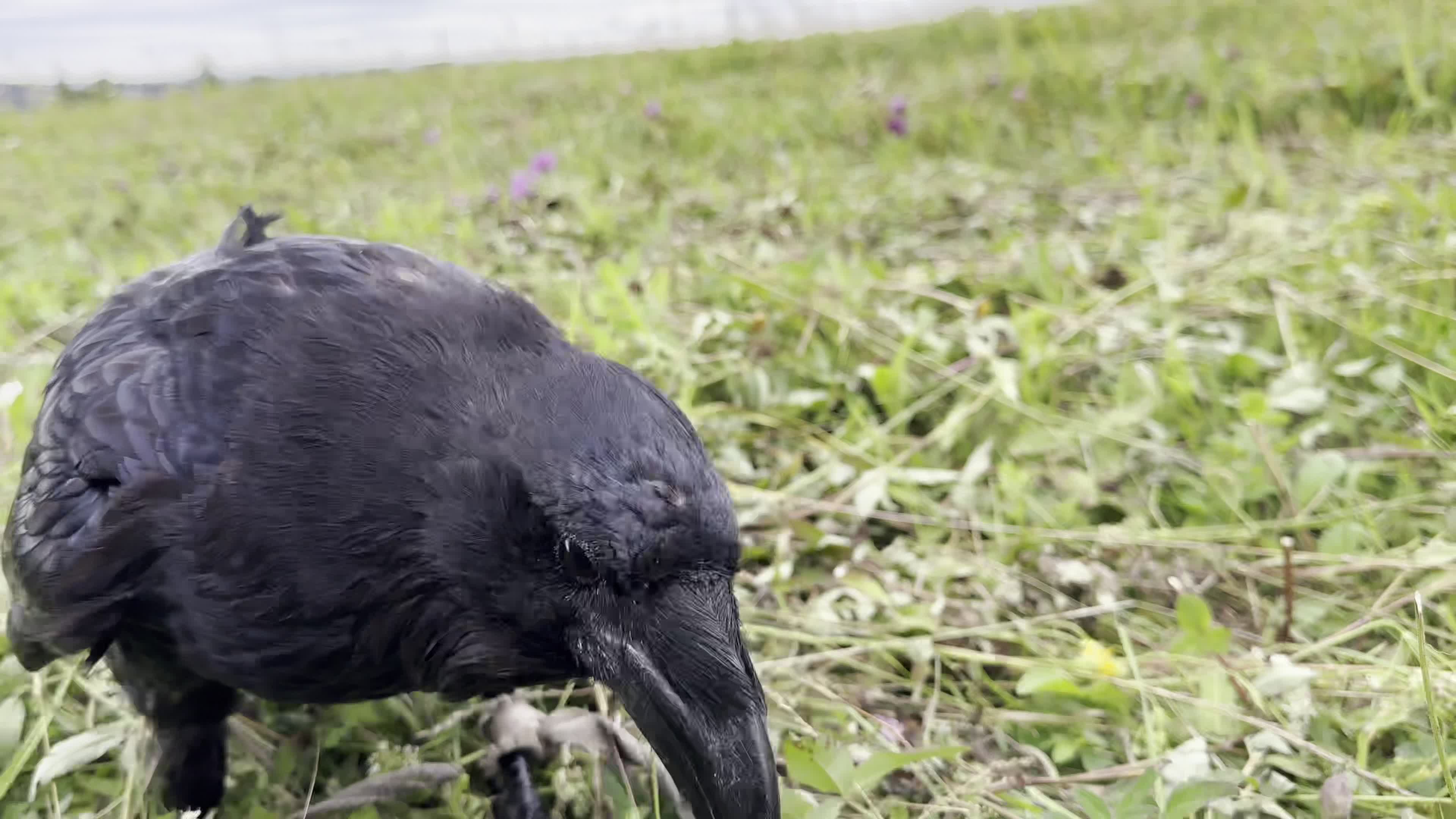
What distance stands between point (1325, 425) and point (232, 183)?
7096mm

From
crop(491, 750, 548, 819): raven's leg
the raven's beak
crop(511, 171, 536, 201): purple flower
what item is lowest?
crop(491, 750, 548, 819): raven's leg

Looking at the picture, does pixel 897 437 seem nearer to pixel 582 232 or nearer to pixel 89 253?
pixel 582 232

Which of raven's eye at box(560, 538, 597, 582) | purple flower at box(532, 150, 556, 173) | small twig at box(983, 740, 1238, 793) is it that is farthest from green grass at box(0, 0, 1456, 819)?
raven's eye at box(560, 538, 597, 582)

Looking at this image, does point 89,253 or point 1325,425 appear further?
point 89,253

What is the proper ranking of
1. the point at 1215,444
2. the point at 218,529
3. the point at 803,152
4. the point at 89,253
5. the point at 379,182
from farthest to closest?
Result: the point at 379,182 → the point at 803,152 → the point at 89,253 → the point at 1215,444 → the point at 218,529

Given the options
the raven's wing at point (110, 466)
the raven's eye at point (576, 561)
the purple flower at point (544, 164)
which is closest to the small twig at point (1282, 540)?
the raven's eye at point (576, 561)

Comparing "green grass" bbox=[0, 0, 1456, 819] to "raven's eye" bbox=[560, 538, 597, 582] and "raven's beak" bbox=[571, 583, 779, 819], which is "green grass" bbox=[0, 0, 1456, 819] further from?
"raven's eye" bbox=[560, 538, 597, 582]

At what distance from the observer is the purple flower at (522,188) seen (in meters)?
4.56

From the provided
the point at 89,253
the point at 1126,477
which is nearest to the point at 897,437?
the point at 1126,477

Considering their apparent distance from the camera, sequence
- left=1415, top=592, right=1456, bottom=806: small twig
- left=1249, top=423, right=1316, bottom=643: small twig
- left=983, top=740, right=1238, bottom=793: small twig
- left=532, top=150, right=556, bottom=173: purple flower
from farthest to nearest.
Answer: left=532, top=150, right=556, bottom=173: purple flower
left=1249, top=423, right=1316, bottom=643: small twig
left=983, top=740, right=1238, bottom=793: small twig
left=1415, top=592, right=1456, bottom=806: small twig

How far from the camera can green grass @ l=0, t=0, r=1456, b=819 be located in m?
1.72

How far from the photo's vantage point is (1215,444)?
2.44 metres

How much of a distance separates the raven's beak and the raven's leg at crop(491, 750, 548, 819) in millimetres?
525

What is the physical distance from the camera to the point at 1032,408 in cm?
273
